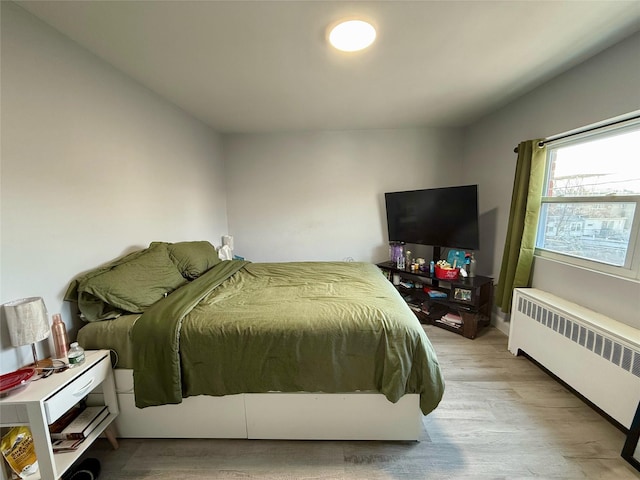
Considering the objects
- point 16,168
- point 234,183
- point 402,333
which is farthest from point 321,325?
point 234,183

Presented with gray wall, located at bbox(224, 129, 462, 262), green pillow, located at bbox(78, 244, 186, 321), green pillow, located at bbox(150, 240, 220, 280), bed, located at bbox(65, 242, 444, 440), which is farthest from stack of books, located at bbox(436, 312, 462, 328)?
green pillow, located at bbox(78, 244, 186, 321)

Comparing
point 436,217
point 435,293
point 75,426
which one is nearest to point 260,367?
point 75,426

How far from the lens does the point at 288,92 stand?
234 centimetres

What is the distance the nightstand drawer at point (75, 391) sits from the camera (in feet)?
3.55

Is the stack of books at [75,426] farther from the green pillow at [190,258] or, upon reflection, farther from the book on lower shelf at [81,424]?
the green pillow at [190,258]

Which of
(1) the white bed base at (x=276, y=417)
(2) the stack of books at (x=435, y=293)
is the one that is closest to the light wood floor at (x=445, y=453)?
(1) the white bed base at (x=276, y=417)

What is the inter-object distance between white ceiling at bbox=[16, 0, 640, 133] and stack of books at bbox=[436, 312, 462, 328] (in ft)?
7.62

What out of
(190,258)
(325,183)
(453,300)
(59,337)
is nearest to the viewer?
(59,337)

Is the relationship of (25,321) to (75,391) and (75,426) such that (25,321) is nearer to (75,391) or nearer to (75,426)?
(75,391)

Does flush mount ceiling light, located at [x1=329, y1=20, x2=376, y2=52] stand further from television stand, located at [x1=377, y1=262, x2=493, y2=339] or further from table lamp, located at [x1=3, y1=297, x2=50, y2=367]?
television stand, located at [x1=377, y1=262, x2=493, y2=339]

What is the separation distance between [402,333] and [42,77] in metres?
2.46

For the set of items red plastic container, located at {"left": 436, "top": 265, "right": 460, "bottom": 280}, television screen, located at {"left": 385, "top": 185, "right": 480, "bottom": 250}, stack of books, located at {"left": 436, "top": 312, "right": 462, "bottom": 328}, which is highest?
television screen, located at {"left": 385, "top": 185, "right": 480, "bottom": 250}

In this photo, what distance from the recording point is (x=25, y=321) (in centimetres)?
116

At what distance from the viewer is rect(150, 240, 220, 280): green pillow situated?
2202mm
